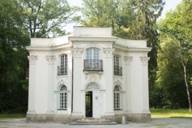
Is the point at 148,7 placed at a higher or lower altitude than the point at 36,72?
higher

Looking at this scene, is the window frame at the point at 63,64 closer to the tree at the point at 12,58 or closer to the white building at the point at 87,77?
the white building at the point at 87,77

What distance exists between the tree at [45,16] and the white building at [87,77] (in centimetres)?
1609

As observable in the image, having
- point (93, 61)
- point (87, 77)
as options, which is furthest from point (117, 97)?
point (93, 61)

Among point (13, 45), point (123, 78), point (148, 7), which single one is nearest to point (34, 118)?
point (123, 78)

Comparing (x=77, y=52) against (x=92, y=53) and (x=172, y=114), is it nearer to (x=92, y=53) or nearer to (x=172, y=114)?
(x=92, y=53)

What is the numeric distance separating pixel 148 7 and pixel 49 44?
21.7m

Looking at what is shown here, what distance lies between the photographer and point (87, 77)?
32531 millimetres

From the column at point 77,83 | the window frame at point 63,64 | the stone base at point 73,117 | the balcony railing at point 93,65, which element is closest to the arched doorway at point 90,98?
the column at point 77,83

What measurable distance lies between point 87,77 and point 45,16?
21.4 meters

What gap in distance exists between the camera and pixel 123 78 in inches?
1388

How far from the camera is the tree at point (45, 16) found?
167 ft

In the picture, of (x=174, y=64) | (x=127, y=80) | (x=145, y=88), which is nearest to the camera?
(x=127, y=80)

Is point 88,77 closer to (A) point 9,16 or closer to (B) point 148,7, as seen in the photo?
Result: (A) point 9,16

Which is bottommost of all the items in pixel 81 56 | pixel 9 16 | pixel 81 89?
pixel 81 89
